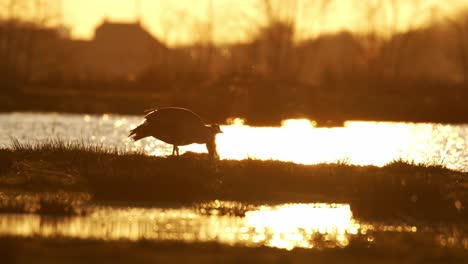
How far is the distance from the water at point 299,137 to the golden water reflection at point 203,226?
14641mm

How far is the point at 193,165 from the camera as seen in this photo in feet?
68.6

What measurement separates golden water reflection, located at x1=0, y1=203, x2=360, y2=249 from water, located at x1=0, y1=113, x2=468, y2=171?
48.0ft

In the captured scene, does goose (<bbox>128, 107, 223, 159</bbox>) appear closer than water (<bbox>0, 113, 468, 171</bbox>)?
Yes

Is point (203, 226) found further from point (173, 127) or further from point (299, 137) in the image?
point (299, 137)

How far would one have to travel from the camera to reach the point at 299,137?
49281mm

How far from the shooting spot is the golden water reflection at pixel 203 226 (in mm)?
13945

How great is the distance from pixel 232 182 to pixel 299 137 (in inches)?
1141

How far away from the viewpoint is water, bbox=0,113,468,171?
3688 cm

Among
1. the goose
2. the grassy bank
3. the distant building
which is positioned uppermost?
the distant building

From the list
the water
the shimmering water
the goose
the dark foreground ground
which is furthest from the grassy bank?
the water

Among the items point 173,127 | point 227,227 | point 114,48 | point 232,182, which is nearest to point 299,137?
point 173,127

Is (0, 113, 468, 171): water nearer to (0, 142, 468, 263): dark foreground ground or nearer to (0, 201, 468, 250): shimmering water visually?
(0, 142, 468, 263): dark foreground ground

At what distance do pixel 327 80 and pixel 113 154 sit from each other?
2432 inches

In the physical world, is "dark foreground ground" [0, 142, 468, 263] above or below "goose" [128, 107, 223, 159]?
below
